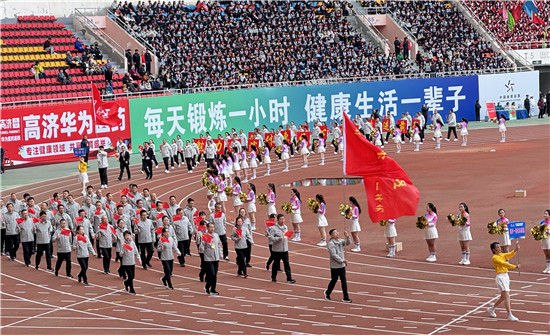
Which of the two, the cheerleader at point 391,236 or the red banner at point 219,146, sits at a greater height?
the red banner at point 219,146

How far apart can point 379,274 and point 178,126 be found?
25081mm

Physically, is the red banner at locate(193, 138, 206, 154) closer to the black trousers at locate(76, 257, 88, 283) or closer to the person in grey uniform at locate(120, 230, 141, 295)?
the black trousers at locate(76, 257, 88, 283)

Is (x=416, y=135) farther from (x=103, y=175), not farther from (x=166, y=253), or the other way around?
(x=166, y=253)

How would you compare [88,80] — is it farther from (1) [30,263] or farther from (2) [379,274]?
(2) [379,274]

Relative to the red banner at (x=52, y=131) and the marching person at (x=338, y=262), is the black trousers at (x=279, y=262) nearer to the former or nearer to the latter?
the marching person at (x=338, y=262)

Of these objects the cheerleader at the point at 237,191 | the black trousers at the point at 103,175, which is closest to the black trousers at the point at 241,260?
the cheerleader at the point at 237,191

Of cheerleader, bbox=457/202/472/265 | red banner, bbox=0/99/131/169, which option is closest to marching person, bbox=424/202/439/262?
cheerleader, bbox=457/202/472/265

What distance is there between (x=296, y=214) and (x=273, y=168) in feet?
46.9

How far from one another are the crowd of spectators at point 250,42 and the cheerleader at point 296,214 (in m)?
22.0

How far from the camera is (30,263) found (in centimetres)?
2361

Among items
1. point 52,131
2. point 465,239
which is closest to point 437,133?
point 52,131

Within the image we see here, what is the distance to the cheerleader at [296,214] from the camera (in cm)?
2431

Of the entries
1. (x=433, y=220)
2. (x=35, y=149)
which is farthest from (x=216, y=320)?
(x=35, y=149)

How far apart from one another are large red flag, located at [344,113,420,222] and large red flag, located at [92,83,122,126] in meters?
21.8
